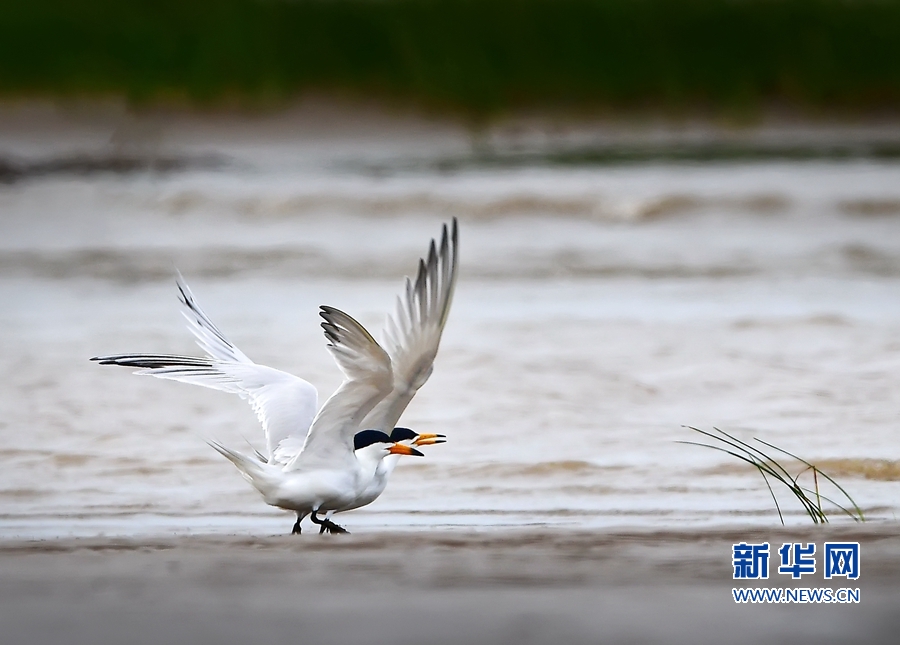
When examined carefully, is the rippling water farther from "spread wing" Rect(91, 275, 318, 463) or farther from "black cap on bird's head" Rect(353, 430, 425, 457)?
"spread wing" Rect(91, 275, 318, 463)

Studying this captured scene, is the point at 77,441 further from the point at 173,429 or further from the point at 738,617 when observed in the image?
the point at 738,617

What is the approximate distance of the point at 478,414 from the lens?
827 cm

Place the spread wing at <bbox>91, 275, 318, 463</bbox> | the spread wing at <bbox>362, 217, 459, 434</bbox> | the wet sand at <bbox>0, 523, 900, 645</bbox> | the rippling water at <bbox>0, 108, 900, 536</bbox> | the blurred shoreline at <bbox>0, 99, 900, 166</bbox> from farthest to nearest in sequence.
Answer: the blurred shoreline at <bbox>0, 99, 900, 166</bbox>
the rippling water at <bbox>0, 108, 900, 536</bbox>
the spread wing at <bbox>91, 275, 318, 463</bbox>
the spread wing at <bbox>362, 217, 459, 434</bbox>
the wet sand at <bbox>0, 523, 900, 645</bbox>

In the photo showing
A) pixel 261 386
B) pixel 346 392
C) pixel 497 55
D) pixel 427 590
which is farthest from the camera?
pixel 497 55

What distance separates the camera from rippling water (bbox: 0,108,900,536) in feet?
22.7

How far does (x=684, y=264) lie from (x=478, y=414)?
554 centimetres

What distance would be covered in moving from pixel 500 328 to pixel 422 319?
15.0 feet

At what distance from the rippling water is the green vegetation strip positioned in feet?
14.3

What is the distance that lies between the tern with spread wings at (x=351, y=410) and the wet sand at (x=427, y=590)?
0.65m

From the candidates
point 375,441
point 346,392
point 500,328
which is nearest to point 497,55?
point 500,328

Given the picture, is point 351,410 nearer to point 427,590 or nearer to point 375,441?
point 375,441

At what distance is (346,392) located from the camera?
18.7ft

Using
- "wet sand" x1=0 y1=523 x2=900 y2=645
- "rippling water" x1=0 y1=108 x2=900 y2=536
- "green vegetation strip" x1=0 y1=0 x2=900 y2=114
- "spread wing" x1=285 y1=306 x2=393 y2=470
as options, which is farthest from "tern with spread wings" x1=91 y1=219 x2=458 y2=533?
"green vegetation strip" x1=0 y1=0 x2=900 y2=114

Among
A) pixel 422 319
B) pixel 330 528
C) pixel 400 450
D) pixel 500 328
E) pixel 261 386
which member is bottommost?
pixel 330 528
